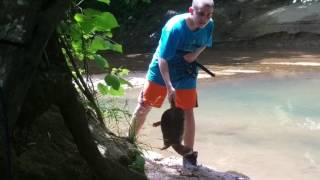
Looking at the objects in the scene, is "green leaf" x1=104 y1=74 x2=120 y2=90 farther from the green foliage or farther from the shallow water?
the shallow water

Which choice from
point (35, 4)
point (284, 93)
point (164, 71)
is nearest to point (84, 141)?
point (35, 4)

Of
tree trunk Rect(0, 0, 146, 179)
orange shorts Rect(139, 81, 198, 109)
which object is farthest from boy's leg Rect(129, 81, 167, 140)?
tree trunk Rect(0, 0, 146, 179)

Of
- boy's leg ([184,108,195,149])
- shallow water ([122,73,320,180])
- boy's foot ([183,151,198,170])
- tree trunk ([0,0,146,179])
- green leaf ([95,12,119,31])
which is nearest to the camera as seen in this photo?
tree trunk ([0,0,146,179])

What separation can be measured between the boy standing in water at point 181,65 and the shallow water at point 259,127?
0.90m

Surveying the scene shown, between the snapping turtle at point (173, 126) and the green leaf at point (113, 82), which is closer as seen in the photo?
the green leaf at point (113, 82)

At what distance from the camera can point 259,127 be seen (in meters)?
7.79

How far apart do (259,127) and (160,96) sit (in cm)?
250

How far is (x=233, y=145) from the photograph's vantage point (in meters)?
6.91

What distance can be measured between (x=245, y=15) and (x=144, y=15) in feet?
11.5

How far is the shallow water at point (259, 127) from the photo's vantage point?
6.19 metres

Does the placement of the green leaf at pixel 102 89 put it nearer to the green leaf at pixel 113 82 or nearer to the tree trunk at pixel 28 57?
the green leaf at pixel 113 82

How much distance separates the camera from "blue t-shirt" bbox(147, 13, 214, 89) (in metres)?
5.32

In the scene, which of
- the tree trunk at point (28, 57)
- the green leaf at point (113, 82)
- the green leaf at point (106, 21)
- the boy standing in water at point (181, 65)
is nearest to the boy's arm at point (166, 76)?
the boy standing in water at point (181, 65)

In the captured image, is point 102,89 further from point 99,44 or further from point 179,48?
point 179,48
